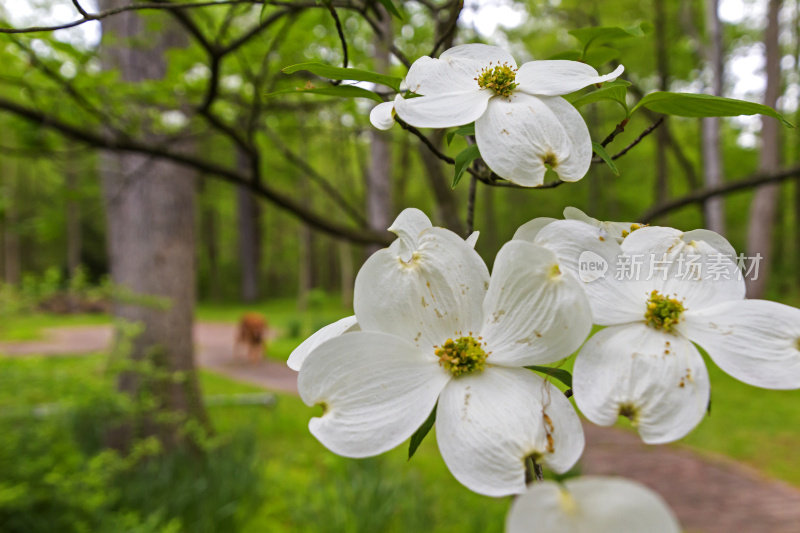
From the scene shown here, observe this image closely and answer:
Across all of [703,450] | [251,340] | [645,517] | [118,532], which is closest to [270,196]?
[118,532]

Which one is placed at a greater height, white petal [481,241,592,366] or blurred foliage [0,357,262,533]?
white petal [481,241,592,366]

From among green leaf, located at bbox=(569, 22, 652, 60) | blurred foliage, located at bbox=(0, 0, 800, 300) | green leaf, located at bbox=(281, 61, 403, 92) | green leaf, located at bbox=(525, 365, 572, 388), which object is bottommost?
green leaf, located at bbox=(525, 365, 572, 388)

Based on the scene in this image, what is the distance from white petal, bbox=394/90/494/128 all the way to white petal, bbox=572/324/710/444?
0.41 feet

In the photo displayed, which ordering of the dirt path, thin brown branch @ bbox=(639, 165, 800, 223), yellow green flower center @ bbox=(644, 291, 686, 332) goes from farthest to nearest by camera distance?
the dirt path < thin brown branch @ bbox=(639, 165, 800, 223) < yellow green flower center @ bbox=(644, 291, 686, 332)

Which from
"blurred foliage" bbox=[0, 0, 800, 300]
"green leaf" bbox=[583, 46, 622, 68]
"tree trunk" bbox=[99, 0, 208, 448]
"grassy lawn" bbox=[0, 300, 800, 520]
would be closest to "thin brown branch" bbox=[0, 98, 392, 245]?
"blurred foliage" bbox=[0, 0, 800, 300]

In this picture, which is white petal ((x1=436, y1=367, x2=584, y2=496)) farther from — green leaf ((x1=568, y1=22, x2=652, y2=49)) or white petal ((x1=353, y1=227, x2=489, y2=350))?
green leaf ((x1=568, y1=22, x2=652, y2=49))

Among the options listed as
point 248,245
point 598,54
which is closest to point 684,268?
point 598,54

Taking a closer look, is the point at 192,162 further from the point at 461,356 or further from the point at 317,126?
the point at 461,356

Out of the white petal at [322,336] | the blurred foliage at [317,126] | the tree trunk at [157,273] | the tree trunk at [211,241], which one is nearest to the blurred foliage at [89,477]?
the tree trunk at [157,273]

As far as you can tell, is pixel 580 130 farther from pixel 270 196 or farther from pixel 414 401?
pixel 270 196

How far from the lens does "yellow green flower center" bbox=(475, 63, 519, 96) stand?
0.30m

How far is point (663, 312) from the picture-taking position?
0.25 meters

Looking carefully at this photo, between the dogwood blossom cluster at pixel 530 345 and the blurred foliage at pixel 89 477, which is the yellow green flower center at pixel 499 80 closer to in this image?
the dogwood blossom cluster at pixel 530 345

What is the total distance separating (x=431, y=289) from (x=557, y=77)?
0.13 m
